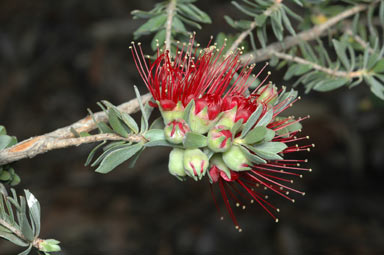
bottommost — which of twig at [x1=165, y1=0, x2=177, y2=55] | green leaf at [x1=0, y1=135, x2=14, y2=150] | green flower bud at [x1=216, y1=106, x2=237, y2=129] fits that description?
green flower bud at [x1=216, y1=106, x2=237, y2=129]

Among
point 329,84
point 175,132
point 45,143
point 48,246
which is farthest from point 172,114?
point 329,84

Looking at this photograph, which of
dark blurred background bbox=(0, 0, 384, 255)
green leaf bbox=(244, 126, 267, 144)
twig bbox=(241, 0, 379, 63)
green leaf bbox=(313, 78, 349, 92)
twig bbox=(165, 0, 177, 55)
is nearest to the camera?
green leaf bbox=(244, 126, 267, 144)

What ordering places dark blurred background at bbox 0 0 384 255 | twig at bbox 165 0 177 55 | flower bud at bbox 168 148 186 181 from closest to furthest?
flower bud at bbox 168 148 186 181 → twig at bbox 165 0 177 55 → dark blurred background at bbox 0 0 384 255

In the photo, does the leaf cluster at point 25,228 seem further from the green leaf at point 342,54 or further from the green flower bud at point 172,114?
the green leaf at point 342,54

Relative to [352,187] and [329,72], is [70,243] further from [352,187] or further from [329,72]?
[329,72]

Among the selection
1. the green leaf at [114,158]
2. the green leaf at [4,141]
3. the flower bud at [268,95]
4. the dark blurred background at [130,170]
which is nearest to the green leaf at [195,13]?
the flower bud at [268,95]

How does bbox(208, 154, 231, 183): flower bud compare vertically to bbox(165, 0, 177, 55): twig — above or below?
below

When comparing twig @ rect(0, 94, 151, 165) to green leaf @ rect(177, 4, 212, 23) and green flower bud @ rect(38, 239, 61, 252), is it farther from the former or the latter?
green leaf @ rect(177, 4, 212, 23)

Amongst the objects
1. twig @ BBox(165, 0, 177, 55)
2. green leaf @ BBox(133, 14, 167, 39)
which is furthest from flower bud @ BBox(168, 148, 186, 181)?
green leaf @ BBox(133, 14, 167, 39)

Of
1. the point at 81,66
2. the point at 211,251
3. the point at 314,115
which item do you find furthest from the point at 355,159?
the point at 81,66
